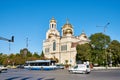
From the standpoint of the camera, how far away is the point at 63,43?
389 feet

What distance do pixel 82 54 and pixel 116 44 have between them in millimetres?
13694

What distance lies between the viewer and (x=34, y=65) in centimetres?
6975

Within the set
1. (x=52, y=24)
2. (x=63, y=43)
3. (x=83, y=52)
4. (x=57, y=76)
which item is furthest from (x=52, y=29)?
(x=57, y=76)

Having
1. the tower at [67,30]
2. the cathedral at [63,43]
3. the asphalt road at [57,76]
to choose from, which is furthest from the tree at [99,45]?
the asphalt road at [57,76]

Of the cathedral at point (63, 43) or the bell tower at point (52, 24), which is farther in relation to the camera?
the bell tower at point (52, 24)

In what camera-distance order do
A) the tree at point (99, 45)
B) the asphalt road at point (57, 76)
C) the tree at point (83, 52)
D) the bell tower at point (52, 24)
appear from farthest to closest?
1. the bell tower at point (52, 24)
2. the tree at point (83, 52)
3. the tree at point (99, 45)
4. the asphalt road at point (57, 76)

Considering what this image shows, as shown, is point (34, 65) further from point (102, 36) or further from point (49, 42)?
point (49, 42)

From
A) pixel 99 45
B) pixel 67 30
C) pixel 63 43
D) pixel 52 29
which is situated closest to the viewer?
pixel 99 45

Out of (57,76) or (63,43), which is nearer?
(57,76)

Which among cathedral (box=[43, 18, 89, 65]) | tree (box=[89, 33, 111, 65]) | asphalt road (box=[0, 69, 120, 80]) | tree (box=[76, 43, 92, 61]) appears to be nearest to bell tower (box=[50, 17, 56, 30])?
cathedral (box=[43, 18, 89, 65])

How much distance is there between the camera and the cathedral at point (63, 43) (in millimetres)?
114938

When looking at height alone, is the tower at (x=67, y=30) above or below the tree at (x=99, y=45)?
above

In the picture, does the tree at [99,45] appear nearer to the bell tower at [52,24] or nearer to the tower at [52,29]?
the tower at [52,29]

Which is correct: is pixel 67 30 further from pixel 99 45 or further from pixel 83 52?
pixel 99 45
